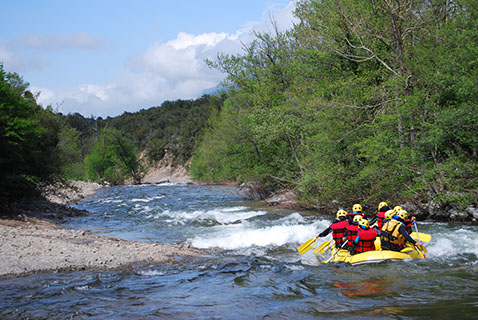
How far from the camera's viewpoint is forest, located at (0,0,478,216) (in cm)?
1131

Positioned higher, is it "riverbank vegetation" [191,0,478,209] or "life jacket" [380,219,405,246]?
"riverbank vegetation" [191,0,478,209]

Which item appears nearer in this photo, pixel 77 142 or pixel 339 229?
pixel 339 229

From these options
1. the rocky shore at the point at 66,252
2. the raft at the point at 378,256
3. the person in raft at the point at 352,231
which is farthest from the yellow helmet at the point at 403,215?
the rocky shore at the point at 66,252

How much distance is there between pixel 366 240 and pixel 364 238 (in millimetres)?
66

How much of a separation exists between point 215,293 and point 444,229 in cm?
777

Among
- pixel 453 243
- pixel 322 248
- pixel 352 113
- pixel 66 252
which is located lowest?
pixel 453 243

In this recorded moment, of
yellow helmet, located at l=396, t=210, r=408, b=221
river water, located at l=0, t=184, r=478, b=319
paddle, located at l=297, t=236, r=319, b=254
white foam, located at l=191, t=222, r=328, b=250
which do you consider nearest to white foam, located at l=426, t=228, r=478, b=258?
river water, located at l=0, t=184, r=478, b=319

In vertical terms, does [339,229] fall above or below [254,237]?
above

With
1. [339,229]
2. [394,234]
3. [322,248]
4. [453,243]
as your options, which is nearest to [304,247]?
[322,248]

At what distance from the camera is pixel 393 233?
27.3 feet

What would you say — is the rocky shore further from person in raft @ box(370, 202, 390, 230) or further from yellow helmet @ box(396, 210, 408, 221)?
yellow helmet @ box(396, 210, 408, 221)

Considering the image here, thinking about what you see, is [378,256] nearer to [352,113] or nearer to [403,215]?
[403,215]

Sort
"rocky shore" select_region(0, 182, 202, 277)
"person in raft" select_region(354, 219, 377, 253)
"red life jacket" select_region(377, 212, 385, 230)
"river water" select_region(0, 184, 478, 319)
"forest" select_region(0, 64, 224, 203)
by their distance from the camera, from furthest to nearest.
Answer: "forest" select_region(0, 64, 224, 203), "red life jacket" select_region(377, 212, 385, 230), "person in raft" select_region(354, 219, 377, 253), "rocky shore" select_region(0, 182, 202, 277), "river water" select_region(0, 184, 478, 319)

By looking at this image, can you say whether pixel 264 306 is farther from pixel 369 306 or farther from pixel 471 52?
pixel 471 52
